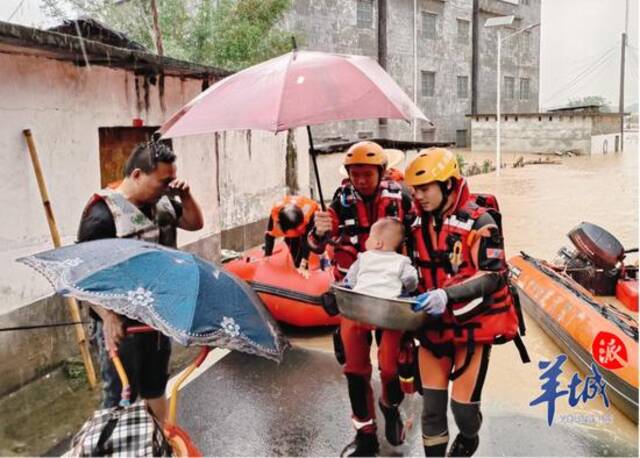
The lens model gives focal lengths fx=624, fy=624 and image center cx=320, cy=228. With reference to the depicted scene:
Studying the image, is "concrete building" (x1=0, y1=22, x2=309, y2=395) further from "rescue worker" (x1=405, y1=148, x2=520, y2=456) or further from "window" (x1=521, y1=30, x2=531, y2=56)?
"window" (x1=521, y1=30, x2=531, y2=56)

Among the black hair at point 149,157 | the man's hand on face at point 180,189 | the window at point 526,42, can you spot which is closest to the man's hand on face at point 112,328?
the black hair at point 149,157

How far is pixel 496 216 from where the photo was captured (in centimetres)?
338

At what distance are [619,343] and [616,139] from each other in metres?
39.7

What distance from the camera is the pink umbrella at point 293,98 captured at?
3396mm

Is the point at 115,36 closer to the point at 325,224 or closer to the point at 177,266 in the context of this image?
the point at 325,224

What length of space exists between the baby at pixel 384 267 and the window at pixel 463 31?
37.2 metres

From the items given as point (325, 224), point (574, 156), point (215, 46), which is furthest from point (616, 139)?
point (325, 224)

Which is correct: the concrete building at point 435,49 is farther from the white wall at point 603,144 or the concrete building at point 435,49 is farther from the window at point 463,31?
the white wall at point 603,144

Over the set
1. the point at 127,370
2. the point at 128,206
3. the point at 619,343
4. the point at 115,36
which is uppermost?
the point at 115,36

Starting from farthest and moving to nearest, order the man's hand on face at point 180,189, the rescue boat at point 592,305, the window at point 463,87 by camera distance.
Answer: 1. the window at point 463,87
2. the rescue boat at point 592,305
3. the man's hand on face at point 180,189

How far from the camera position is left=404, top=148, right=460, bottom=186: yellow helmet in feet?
10.9

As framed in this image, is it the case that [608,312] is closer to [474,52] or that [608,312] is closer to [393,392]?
[393,392]

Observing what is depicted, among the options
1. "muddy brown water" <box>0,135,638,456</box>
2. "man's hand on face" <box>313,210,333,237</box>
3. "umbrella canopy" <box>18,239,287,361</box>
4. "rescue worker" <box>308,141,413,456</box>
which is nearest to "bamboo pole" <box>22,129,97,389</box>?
"muddy brown water" <box>0,135,638,456</box>

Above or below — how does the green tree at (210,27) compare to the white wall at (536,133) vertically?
above
